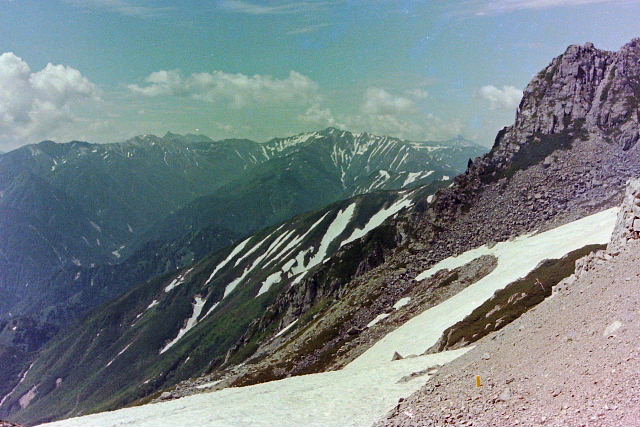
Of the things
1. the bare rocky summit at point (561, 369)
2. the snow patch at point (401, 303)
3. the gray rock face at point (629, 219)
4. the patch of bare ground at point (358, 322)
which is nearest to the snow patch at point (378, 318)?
the patch of bare ground at point (358, 322)

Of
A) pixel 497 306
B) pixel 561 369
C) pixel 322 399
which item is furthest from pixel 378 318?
pixel 561 369

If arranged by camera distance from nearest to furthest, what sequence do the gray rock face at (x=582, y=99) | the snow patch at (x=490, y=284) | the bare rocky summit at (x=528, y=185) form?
the snow patch at (x=490, y=284)
the bare rocky summit at (x=528, y=185)
the gray rock face at (x=582, y=99)

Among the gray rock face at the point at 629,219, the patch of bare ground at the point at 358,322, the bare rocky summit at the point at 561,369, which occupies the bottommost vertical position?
the patch of bare ground at the point at 358,322

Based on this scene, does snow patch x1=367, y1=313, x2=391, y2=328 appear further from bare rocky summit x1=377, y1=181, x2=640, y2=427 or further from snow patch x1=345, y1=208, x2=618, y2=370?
bare rocky summit x1=377, y1=181, x2=640, y2=427

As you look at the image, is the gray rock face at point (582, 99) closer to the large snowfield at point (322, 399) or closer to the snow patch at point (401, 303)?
the snow patch at point (401, 303)

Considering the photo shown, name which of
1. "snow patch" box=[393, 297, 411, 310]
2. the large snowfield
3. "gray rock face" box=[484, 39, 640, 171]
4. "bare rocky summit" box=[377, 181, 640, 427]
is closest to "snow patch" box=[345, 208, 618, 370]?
the large snowfield

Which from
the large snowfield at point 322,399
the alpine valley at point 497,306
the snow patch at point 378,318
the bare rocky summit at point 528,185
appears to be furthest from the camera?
the bare rocky summit at point 528,185
